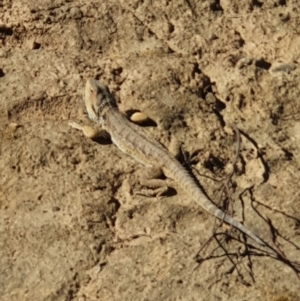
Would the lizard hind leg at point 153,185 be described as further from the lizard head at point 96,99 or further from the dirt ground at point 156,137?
the lizard head at point 96,99

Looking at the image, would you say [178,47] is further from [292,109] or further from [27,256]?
[27,256]

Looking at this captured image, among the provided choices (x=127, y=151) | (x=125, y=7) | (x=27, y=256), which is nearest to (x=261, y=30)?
(x=125, y=7)

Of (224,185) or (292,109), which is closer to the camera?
(224,185)

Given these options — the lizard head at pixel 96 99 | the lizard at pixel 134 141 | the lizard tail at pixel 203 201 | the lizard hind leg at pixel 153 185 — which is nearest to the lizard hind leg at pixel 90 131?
the lizard at pixel 134 141

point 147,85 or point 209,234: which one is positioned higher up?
point 147,85

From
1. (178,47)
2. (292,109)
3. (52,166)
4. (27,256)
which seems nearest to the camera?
(27,256)

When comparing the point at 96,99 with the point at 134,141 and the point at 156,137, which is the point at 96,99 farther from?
the point at 156,137

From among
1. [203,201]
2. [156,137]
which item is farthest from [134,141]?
[203,201]
